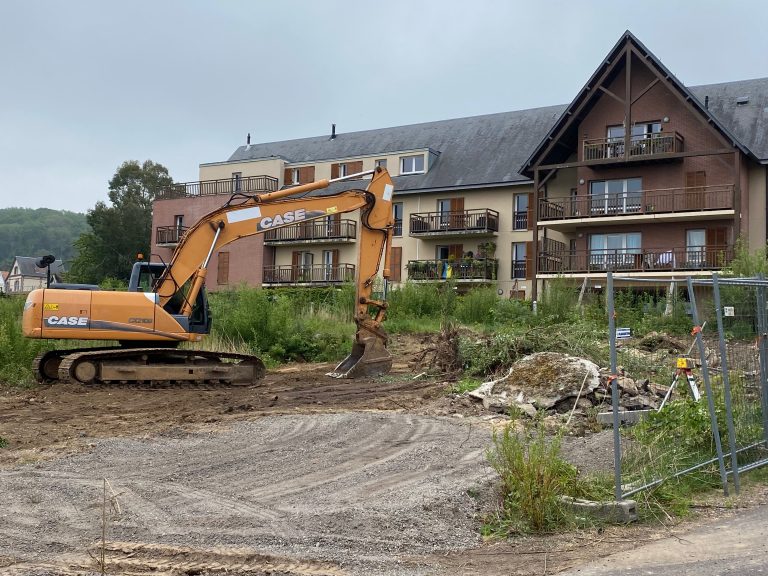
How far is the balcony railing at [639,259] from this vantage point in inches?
1320

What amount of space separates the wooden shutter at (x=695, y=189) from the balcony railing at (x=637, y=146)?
4.35 feet

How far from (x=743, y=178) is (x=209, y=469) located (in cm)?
3171

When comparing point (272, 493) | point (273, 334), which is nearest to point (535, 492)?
point (272, 493)

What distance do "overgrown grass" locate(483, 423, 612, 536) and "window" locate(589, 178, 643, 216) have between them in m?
29.9

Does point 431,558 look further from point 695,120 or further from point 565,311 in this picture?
point 695,120

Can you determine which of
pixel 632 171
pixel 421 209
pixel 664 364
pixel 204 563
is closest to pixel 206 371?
pixel 664 364

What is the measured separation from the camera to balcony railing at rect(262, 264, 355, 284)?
47.6 meters

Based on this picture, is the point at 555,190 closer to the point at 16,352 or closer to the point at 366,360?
the point at 366,360

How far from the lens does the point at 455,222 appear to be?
4388 cm

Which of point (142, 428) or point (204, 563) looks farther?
point (142, 428)

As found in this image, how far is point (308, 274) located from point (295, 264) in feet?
5.34

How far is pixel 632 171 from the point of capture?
120ft

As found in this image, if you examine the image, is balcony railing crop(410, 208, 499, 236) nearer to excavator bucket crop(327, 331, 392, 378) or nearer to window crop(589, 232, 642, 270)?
window crop(589, 232, 642, 270)

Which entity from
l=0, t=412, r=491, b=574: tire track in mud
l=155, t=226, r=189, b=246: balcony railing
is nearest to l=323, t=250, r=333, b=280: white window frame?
l=155, t=226, r=189, b=246: balcony railing
